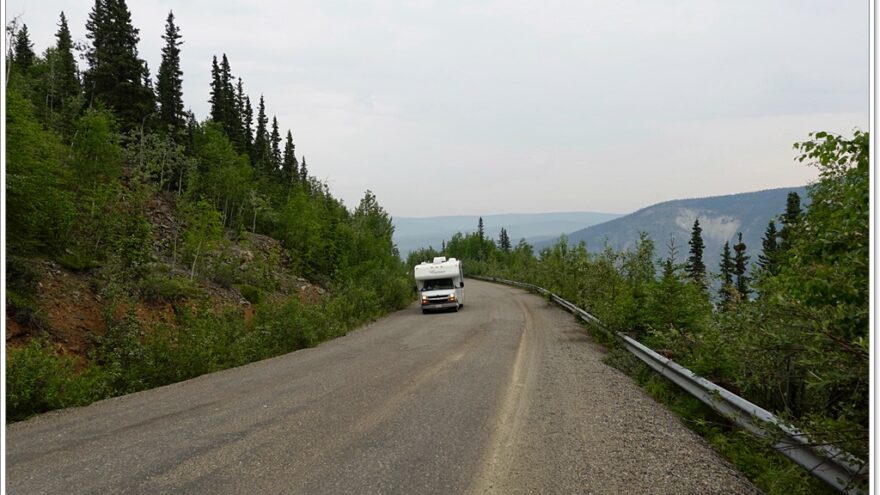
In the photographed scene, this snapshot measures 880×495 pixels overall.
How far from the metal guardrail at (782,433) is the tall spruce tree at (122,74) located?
156 feet

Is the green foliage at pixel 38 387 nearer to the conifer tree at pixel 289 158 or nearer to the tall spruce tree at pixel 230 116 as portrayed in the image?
the tall spruce tree at pixel 230 116

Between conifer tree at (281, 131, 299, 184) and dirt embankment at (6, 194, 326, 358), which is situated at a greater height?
conifer tree at (281, 131, 299, 184)

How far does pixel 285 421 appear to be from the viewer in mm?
6480

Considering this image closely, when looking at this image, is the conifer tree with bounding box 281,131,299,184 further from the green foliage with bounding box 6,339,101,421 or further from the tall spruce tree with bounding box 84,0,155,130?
the green foliage with bounding box 6,339,101,421

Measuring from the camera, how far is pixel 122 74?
142ft

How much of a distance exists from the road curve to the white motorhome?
14431mm

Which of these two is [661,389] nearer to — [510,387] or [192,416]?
[510,387]

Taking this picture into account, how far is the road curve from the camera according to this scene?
15.0ft

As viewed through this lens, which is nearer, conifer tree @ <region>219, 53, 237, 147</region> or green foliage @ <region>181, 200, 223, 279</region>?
green foliage @ <region>181, 200, 223, 279</region>

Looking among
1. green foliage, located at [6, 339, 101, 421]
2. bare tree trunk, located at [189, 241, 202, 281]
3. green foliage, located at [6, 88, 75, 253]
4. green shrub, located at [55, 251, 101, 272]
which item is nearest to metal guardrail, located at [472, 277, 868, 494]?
green foliage, located at [6, 339, 101, 421]

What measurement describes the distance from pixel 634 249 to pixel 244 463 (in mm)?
15299

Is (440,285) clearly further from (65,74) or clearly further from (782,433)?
(65,74)

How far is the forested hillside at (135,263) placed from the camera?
34.2 ft

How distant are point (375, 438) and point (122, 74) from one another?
169 ft
